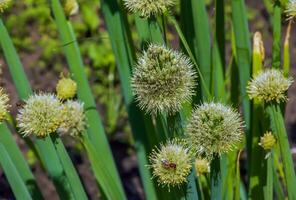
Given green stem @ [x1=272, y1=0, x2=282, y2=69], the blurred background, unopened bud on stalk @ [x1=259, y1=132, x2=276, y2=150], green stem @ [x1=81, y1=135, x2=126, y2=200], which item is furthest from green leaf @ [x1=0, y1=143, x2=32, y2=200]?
the blurred background

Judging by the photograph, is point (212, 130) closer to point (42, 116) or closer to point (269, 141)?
point (269, 141)

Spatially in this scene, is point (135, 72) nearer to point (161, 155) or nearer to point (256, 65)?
point (161, 155)

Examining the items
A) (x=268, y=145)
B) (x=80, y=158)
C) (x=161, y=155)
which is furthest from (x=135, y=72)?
(x=80, y=158)

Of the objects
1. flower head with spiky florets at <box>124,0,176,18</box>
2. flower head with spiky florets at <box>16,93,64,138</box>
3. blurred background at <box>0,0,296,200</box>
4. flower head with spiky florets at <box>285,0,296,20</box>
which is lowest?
blurred background at <box>0,0,296,200</box>

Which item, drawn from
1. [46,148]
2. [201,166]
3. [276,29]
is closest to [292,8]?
[276,29]

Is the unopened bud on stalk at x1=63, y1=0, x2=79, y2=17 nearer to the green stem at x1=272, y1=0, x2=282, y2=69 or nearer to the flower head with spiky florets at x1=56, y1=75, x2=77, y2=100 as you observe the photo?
the flower head with spiky florets at x1=56, y1=75, x2=77, y2=100

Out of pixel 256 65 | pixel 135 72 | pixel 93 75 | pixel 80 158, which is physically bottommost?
pixel 80 158
